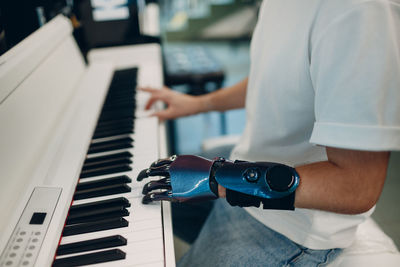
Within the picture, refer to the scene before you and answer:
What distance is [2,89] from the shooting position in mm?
870

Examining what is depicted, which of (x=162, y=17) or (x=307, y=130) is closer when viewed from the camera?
(x=307, y=130)

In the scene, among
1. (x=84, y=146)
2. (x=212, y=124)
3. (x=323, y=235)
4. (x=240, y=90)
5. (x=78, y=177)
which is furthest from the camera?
(x=212, y=124)

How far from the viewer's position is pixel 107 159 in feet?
3.43

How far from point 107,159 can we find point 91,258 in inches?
15.2

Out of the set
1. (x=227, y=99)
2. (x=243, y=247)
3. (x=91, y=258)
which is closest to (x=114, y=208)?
(x=91, y=258)

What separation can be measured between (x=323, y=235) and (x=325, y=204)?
0.15 m

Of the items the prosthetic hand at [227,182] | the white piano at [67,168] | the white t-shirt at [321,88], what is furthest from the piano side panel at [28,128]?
the white t-shirt at [321,88]

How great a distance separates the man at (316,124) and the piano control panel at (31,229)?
1.31ft

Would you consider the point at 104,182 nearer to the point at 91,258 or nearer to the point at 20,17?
the point at 91,258

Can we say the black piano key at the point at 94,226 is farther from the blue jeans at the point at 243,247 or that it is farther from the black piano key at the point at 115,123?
the black piano key at the point at 115,123

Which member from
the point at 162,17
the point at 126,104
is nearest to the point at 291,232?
the point at 126,104

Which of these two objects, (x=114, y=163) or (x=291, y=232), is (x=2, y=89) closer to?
(x=114, y=163)

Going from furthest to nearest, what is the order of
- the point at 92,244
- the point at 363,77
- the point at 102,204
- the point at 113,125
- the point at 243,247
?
1. the point at 113,125
2. the point at 243,247
3. the point at 102,204
4. the point at 92,244
5. the point at 363,77

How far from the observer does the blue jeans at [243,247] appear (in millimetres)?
893
